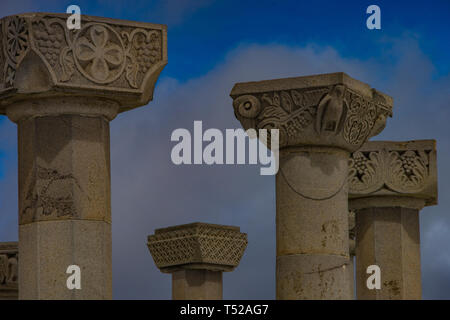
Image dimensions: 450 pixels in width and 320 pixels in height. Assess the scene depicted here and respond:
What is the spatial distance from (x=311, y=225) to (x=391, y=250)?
6.48 metres

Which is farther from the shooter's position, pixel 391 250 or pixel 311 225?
pixel 391 250

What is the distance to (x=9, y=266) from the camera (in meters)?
23.0

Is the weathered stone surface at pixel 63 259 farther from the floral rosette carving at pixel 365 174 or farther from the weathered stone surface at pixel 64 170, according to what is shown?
A: the floral rosette carving at pixel 365 174

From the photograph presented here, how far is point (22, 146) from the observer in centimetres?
1404

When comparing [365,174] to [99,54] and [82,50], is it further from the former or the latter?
[82,50]

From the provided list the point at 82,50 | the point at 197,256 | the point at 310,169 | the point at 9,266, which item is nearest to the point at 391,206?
the point at 197,256

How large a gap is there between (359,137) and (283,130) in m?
1.06

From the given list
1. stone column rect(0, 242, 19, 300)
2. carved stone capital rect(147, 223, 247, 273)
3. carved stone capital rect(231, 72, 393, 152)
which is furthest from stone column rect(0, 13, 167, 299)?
carved stone capital rect(147, 223, 247, 273)

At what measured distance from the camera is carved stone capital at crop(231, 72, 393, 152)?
612 inches

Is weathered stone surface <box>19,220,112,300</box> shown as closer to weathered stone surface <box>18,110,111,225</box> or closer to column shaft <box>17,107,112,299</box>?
column shaft <box>17,107,112,299</box>

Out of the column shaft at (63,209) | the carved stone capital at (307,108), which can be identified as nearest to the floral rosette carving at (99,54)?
the column shaft at (63,209)

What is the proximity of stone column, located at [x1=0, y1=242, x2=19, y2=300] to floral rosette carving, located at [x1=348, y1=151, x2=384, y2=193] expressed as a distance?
6.03 meters

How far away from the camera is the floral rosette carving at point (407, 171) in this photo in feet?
69.9
